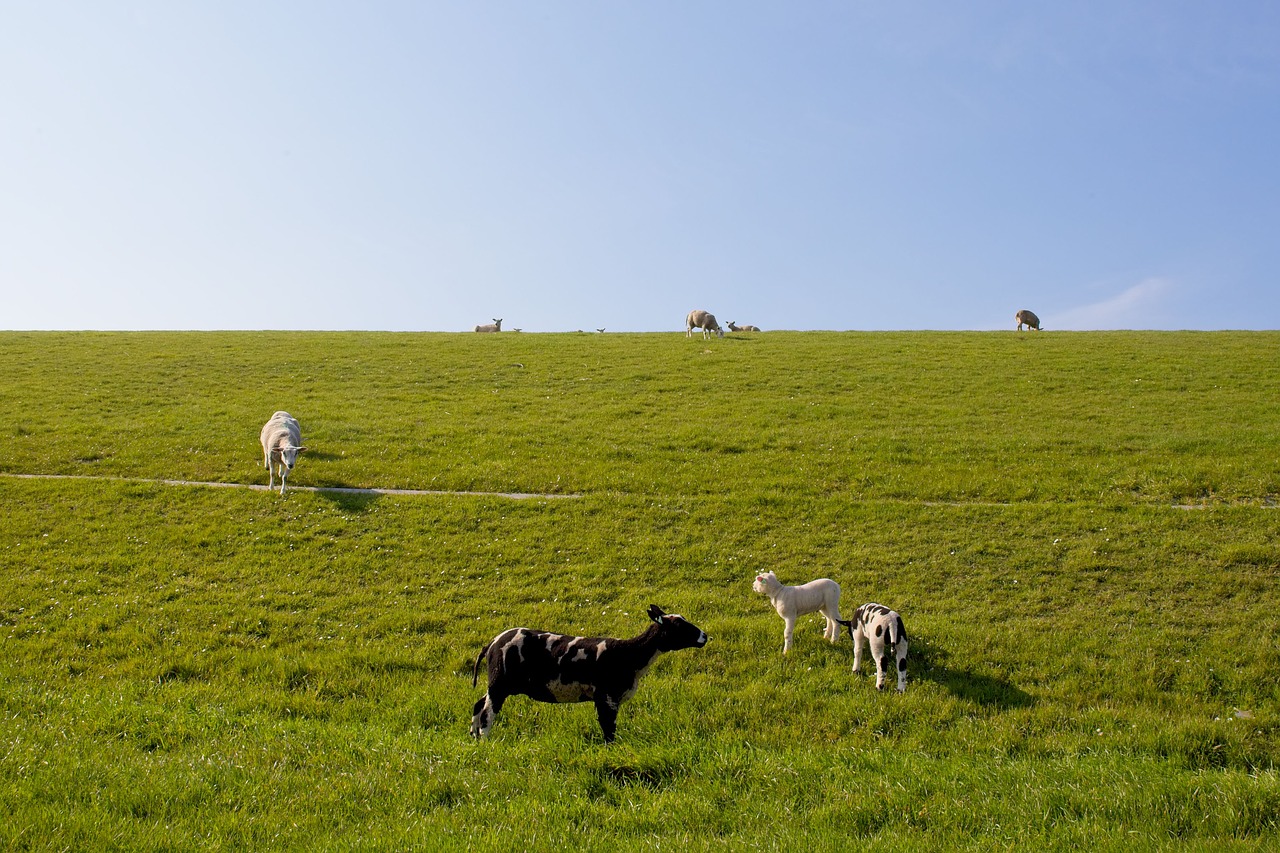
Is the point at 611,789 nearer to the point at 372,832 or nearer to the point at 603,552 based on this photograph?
the point at 372,832

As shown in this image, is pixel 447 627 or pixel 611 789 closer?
pixel 611 789

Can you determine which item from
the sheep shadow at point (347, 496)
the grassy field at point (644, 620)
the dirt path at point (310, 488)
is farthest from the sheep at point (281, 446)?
the sheep shadow at point (347, 496)

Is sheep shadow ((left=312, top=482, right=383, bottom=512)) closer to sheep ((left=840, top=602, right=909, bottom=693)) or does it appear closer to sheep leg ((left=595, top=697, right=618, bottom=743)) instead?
sheep leg ((left=595, top=697, right=618, bottom=743))

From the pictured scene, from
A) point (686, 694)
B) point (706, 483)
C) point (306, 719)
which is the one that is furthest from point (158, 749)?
point (706, 483)

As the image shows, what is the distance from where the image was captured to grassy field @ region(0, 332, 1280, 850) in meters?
7.11

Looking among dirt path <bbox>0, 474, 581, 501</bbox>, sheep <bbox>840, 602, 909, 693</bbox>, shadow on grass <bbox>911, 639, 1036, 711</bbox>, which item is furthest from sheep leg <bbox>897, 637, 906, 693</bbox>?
dirt path <bbox>0, 474, 581, 501</bbox>

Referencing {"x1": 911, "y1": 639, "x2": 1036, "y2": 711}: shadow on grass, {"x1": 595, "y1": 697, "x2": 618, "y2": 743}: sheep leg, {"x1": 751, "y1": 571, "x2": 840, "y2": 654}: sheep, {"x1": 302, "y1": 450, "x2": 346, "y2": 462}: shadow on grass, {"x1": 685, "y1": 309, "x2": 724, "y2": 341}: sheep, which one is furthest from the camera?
{"x1": 685, "y1": 309, "x2": 724, "y2": 341}: sheep

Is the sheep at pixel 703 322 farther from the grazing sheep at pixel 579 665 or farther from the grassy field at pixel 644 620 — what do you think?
the grazing sheep at pixel 579 665

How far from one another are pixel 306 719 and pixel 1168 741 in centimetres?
959

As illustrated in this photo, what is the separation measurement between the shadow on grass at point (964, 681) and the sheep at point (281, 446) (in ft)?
51.4

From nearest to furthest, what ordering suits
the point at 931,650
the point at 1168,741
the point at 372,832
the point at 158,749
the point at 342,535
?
the point at 372,832, the point at 158,749, the point at 1168,741, the point at 931,650, the point at 342,535

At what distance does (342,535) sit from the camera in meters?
17.9

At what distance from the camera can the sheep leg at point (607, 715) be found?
8609 millimetres

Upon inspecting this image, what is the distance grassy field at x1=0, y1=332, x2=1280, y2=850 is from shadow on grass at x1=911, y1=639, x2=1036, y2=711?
0.08 m
